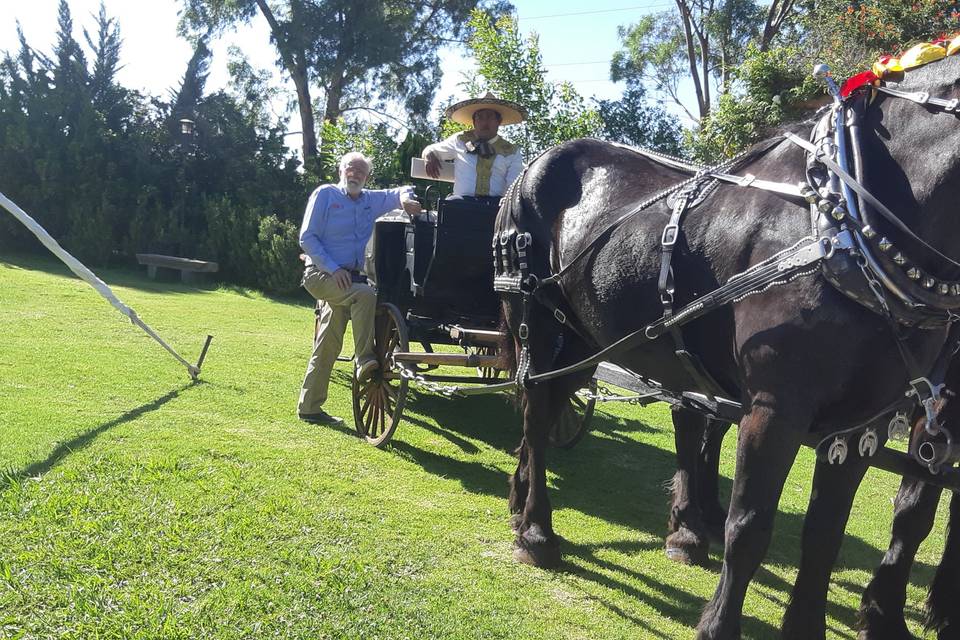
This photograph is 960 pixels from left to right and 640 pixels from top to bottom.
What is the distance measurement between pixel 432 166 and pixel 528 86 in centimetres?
915

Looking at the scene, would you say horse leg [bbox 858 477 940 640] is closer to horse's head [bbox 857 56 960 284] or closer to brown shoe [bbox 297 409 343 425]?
Answer: horse's head [bbox 857 56 960 284]

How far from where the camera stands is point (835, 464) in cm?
299

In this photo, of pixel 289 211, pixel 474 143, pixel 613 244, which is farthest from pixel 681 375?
pixel 289 211

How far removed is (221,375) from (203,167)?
1430 cm

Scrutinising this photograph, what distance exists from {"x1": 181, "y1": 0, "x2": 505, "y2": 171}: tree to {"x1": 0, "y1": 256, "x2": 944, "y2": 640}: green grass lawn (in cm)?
1674

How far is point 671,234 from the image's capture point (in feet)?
10.6

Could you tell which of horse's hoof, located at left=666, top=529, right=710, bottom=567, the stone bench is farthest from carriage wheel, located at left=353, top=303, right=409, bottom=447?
the stone bench

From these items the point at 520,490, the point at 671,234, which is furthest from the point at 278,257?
the point at 671,234

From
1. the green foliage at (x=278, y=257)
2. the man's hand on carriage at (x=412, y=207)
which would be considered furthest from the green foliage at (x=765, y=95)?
the green foliage at (x=278, y=257)

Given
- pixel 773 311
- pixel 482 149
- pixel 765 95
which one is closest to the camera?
pixel 773 311

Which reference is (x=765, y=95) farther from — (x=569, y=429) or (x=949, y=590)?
(x=949, y=590)

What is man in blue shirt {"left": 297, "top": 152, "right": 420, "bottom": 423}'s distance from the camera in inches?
253

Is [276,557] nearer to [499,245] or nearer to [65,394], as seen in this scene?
[499,245]

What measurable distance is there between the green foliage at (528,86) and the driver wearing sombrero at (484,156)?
28.3 ft
